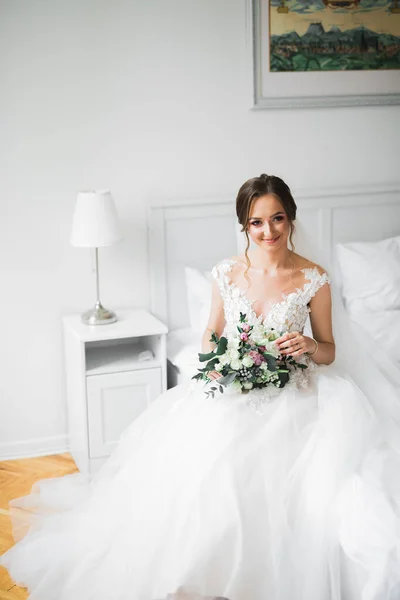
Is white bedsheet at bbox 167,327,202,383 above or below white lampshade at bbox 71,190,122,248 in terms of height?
below

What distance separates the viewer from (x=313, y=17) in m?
3.87

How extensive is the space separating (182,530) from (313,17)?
2.67m

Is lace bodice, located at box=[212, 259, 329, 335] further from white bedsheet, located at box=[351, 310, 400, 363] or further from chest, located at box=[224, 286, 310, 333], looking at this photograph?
white bedsheet, located at box=[351, 310, 400, 363]

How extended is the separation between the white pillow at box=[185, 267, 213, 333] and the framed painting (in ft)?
2.88

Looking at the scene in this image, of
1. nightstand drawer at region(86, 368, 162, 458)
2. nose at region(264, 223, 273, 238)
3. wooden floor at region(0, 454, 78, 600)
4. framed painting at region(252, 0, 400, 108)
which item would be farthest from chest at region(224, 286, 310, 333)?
framed painting at region(252, 0, 400, 108)

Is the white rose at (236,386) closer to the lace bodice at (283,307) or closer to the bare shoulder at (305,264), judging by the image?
the lace bodice at (283,307)

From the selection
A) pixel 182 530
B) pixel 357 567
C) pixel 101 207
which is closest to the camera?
pixel 357 567

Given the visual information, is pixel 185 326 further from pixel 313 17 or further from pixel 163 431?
pixel 313 17

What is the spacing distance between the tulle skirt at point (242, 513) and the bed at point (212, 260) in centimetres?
104

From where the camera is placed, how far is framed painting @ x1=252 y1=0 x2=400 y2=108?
3.81 metres

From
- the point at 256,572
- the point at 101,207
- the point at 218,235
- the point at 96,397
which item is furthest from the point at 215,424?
the point at 218,235

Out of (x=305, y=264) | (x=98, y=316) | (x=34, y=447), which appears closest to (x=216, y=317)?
(x=305, y=264)

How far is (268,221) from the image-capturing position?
8.89ft

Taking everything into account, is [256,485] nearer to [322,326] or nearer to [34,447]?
[322,326]
